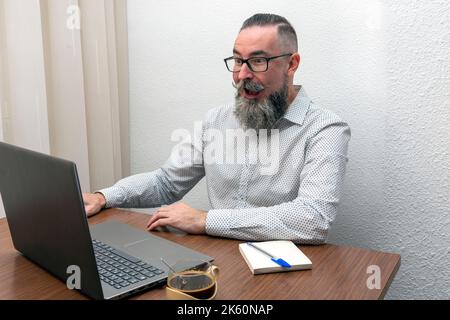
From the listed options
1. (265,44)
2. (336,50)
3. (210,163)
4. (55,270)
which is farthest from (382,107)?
(55,270)

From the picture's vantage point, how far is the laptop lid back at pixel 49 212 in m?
0.72

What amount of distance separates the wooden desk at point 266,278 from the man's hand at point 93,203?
25cm

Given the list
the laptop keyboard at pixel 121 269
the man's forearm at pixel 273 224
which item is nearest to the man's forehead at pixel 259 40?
the man's forearm at pixel 273 224

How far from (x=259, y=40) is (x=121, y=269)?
0.86m

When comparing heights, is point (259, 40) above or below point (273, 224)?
above

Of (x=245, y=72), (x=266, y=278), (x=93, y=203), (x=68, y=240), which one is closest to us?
(x=68, y=240)

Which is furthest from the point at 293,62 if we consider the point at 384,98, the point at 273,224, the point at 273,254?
the point at 273,254

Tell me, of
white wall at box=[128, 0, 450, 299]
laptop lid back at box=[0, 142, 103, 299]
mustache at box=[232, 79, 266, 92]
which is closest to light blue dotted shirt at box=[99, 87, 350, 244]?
mustache at box=[232, 79, 266, 92]

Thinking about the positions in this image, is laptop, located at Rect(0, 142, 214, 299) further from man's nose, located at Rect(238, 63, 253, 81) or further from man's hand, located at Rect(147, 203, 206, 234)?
man's nose, located at Rect(238, 63, 253, 81)

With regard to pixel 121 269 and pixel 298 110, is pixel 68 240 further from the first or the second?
pixel 298 110

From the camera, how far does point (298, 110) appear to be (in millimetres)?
1444

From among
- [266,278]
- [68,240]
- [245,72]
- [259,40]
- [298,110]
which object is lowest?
Answer: [266,278]

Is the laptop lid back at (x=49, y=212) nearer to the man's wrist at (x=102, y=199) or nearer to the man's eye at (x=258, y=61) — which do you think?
the man's wrist at (x=102, y=199)
